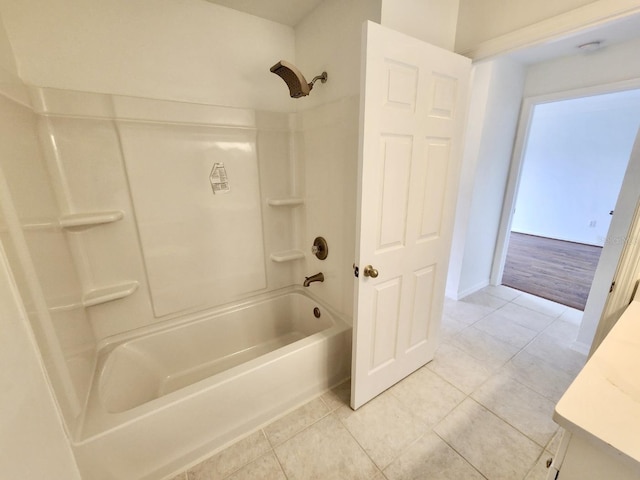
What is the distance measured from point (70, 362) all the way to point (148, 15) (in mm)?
1761

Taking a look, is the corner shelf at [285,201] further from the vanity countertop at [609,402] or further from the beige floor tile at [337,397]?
the vanity countertop at [609,402]

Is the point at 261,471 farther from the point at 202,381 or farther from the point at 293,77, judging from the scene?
the point at 293,77

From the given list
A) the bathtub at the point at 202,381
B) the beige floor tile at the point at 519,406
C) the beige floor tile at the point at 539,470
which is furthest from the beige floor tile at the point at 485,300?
the bathtub at the point at 202,381

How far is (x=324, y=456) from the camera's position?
127 centimetres

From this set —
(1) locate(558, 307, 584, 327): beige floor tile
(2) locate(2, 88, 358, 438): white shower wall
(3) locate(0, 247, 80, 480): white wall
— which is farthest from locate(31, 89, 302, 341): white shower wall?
(1) locate(558, 307, 584, 327): beige floor tile

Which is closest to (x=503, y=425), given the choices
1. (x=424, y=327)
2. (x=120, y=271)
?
(x=424, y=327)

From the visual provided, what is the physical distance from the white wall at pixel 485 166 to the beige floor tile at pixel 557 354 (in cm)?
81

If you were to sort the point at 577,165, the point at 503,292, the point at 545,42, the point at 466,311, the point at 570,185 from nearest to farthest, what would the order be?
the point at 545,42
the point at 466,311
the point at 503,292
the point at 577,165
the point at 570,185

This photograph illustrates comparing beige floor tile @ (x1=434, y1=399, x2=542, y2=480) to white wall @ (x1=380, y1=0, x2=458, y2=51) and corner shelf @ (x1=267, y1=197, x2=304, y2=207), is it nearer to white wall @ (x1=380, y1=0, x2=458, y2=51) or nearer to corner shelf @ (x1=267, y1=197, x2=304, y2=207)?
corner shelf @ (x1=267, y1=197, x2=304, y2=207)

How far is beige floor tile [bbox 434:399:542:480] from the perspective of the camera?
47.9 inches

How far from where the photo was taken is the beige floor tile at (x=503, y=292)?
9.23ft

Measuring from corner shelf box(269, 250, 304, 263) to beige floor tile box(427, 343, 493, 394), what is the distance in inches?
50.5

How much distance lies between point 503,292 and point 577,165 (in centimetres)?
376

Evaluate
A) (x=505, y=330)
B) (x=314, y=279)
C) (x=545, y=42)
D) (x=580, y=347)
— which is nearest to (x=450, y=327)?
(x=505, y=330)
